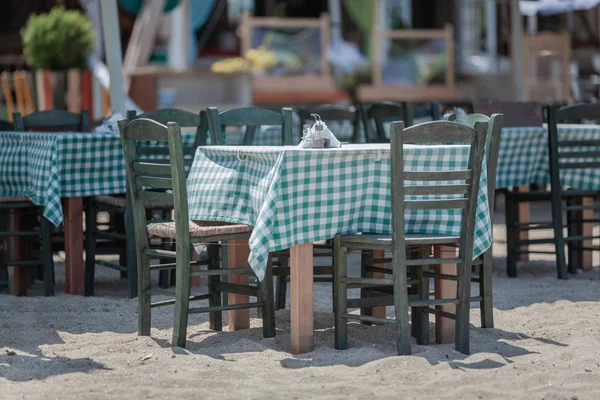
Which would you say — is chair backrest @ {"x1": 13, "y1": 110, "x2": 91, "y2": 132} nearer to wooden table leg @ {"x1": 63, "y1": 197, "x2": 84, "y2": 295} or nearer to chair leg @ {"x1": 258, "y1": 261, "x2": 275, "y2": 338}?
wooden table leg @ {"x1": 63, "y1": 197, "x2": 84, "y2": 295}

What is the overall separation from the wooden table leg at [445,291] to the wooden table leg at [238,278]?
922mm

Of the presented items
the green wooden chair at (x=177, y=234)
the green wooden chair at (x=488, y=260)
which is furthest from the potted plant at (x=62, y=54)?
the green wooden chair at (x=488, y=260)

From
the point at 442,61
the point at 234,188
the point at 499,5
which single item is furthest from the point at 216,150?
the point at 499,5

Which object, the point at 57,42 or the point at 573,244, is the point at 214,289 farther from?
the point at 57,42

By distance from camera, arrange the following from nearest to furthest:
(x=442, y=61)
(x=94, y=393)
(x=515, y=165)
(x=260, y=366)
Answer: (x=94, y=393)
(x=260, y=366)
(x=515, y=165)
(x=442, y=61)

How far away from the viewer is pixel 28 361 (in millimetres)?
4793

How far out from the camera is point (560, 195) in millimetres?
7254

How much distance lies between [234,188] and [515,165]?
118 inches

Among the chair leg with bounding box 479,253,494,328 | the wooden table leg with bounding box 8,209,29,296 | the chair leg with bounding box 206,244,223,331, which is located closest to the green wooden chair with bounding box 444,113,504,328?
the chair leg with bounding box 479,253,494,328

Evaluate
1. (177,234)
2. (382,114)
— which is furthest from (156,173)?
(382,114)

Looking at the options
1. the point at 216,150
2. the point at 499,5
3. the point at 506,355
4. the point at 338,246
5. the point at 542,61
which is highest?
the point at 499,5

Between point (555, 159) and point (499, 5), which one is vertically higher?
point (499, 5)

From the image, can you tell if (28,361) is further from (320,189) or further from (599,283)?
(599,283)

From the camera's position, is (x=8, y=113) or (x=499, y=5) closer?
(x=8, y=113)
